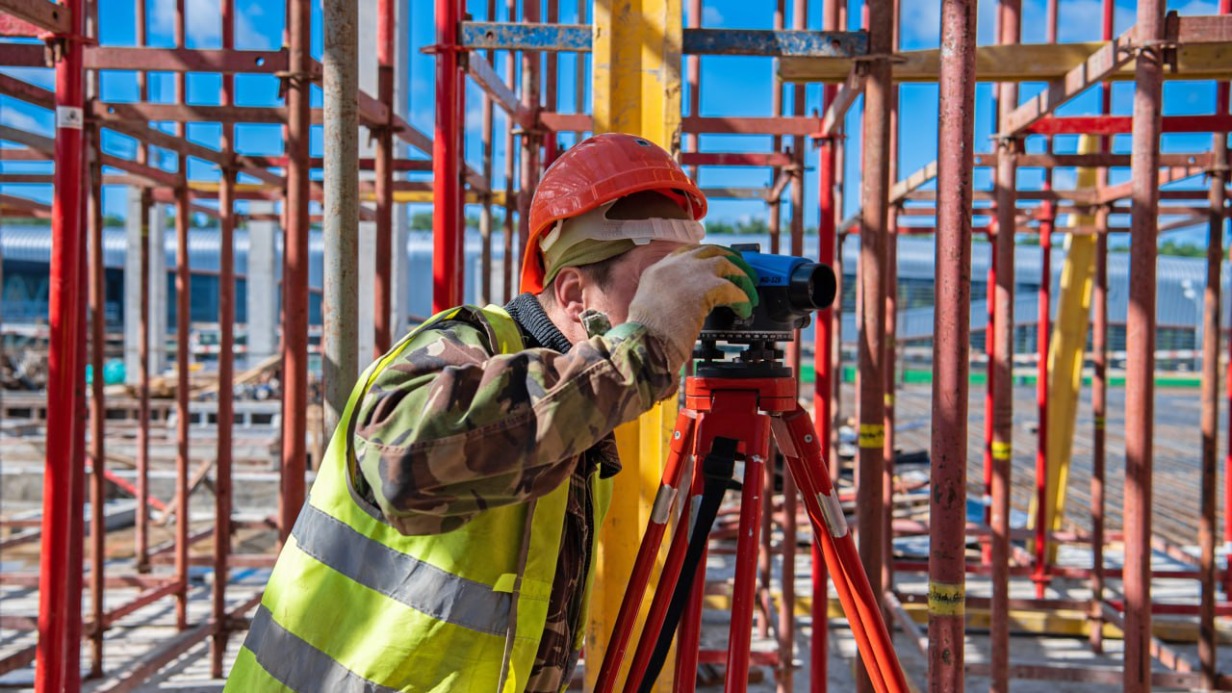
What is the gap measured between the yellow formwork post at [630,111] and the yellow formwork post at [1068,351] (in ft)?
21.1

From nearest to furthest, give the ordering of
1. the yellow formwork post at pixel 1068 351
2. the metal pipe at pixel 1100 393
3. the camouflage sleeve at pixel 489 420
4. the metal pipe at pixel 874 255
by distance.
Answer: the camouflage sleeve at pixel 489 420, the metal pipe at pixel 874 255, the metal pipe at pixel 1100 393, the yellow formwork post at pixel 1068 351

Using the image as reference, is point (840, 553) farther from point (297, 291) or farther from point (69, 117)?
point (69, 117)

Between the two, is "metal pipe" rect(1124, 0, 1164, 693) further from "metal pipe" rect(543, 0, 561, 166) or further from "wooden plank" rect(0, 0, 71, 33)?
"metal pipe" rect(543, 0, 561, 166)

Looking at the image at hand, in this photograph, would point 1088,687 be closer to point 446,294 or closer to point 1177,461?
point 446,294

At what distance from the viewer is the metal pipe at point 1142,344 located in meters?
2.89

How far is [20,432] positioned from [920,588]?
13046 mm

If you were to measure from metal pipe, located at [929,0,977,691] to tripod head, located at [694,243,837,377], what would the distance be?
466 millimetres

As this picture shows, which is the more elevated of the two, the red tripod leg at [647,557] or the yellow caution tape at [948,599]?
the red tripod leg at [647,557]

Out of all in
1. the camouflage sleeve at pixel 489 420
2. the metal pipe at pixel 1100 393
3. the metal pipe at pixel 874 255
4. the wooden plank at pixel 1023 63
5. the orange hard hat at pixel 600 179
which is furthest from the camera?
the metal pipe at pixel 1100 393

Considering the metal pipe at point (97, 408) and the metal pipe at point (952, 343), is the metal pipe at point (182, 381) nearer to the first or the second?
the metal pipe at point (97, 408)

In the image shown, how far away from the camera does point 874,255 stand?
2.97 meters

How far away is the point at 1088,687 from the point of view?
17.9 ft

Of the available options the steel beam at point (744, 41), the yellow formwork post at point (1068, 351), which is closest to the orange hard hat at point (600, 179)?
the steel beam at point (744, 41)

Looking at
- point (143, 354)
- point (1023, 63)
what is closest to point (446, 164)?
point (1023, 63)
